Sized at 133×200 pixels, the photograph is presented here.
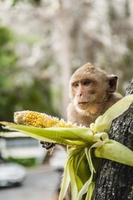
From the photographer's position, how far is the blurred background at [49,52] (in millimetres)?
22234

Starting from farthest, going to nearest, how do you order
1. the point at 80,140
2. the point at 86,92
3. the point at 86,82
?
the point at 86,82
the point at 86,92
the point at 80,140

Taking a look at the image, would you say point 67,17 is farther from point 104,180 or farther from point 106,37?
point 104,180

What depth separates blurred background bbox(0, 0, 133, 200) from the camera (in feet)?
72.9

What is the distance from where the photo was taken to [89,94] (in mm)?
3873

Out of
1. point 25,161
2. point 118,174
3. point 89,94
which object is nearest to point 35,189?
point 25,161

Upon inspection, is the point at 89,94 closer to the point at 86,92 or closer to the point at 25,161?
the point at 86,92

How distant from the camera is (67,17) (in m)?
22.0

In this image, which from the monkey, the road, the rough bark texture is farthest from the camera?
the road

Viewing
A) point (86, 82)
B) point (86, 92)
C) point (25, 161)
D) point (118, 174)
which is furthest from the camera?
point (25, 161)

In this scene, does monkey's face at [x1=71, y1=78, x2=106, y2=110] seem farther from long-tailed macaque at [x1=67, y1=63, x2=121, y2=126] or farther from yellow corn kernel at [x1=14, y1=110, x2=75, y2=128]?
yellow corn kernel at [x1=14, y1=110, x2=75, y2=128]

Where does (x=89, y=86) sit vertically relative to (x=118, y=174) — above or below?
above

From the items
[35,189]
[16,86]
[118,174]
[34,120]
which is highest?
[34,120]

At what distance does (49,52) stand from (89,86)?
24159 millimetres

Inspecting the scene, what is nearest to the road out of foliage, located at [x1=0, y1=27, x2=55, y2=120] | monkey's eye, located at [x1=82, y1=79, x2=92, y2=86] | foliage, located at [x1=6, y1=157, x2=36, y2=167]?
foliage, located at [x1=6, y1=157, x2=36, y2=167]
